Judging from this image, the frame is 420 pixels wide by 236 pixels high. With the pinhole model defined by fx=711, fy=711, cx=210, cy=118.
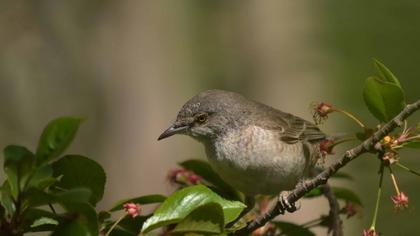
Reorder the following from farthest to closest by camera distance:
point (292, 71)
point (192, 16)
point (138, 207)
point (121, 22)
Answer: point (192, 16)
point (292, 71)
point (121, 22)
point (138, 207)

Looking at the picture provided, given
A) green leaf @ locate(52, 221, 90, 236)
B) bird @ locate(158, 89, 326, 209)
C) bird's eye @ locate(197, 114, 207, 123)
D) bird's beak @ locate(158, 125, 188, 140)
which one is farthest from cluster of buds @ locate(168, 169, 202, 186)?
green leaf @ locate(52, 221, 90, 236)

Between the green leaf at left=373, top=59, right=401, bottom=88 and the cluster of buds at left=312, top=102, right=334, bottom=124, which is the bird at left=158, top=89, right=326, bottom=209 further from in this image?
the green leaf at left=373, top=59, right=401, bottom=88

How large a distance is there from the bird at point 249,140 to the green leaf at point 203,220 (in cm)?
143

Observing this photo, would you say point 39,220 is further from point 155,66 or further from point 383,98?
point 155,66

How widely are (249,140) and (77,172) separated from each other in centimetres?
195

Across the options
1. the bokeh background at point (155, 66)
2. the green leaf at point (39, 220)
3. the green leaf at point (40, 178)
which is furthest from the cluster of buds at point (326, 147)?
the bokeh background at point (155, 66)

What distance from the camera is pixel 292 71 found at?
7.74 metres

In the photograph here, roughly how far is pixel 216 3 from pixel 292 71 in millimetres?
1409

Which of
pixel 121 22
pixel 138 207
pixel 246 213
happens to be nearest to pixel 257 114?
pixel 246 213

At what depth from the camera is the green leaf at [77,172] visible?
225 centimetres

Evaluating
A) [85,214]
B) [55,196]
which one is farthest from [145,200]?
[55,196]

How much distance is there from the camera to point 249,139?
13.5 feet

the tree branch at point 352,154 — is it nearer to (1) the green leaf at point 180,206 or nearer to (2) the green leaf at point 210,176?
(1) the green leaf at point 180,206

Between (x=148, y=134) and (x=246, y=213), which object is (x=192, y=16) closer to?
(x=148, y=134)
